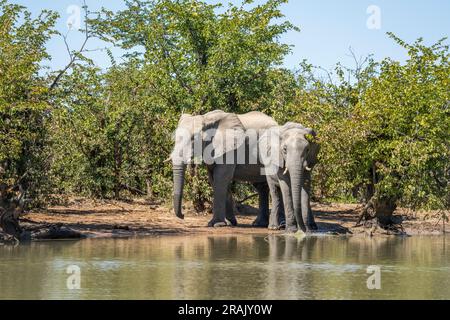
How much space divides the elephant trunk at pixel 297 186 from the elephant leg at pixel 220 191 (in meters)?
2.52

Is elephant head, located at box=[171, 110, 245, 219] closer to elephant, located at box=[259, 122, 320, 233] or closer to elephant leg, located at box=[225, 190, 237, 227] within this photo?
elephant, located at box=[259, 122, 320, 233]

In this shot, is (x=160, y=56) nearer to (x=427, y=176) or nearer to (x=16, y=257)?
(x=427, y=176)

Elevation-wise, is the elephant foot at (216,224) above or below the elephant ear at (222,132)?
below

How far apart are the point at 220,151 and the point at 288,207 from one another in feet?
9.73

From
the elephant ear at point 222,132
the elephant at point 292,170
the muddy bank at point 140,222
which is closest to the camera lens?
the muddy bank at point 140,222

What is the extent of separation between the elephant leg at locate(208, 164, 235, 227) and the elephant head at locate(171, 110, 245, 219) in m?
0.34

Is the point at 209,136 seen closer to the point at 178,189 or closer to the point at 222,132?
the point at 222,132

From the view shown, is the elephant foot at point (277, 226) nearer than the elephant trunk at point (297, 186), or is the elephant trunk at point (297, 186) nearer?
the elephant trunk at point (297, 186)

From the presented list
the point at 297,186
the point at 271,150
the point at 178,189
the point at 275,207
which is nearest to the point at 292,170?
the point at 297,186

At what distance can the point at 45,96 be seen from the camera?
2486cm

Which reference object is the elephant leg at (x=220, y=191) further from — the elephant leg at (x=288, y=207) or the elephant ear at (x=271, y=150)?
the elephant leg at (x=288, y=207)

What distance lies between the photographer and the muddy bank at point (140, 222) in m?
23.6

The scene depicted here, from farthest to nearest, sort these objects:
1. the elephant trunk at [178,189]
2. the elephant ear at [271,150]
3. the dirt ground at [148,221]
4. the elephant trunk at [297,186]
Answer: the elephant ear at [271,150] → the elephant trunk at [178,189] → the dirt ground at [148,221] → the elephant trunk at [297,186]

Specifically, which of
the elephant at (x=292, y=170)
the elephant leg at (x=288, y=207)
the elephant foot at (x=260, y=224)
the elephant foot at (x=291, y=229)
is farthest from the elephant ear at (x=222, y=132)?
the elephant foot at (x=291, y=229)
